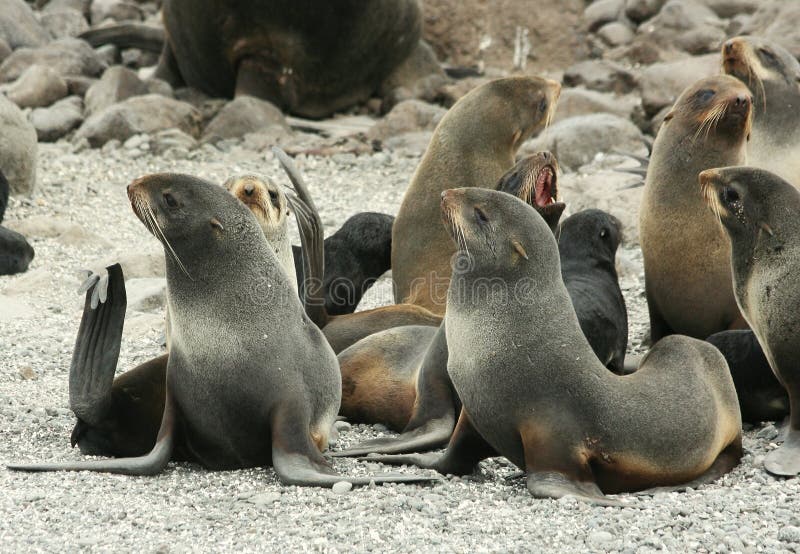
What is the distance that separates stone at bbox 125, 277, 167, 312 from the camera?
7.93 m

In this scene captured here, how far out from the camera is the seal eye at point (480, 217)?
4746 mm

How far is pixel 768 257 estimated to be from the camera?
5.16 metres

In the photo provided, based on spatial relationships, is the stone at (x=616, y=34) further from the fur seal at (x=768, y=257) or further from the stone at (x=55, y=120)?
the fur seal at (x=768, y=257)

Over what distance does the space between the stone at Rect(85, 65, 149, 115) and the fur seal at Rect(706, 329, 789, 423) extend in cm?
944

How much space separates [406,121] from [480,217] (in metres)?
8.35

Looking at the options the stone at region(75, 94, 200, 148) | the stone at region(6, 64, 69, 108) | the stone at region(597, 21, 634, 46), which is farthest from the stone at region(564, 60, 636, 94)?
the stone at region(6, 64, 69, 108)

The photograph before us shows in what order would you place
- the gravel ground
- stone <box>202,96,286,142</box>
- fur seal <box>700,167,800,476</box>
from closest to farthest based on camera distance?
the gravel ground → fur seal <box>700,167,800,476</box> → stone <box>202,96,286,142</box>

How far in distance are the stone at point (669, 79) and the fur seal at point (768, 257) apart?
7119 millimetres

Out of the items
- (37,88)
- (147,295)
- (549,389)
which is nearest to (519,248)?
(549,389)

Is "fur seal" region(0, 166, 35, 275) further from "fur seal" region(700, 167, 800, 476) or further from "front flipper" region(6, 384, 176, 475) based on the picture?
"fur seal" region(700, 167, 800, 476)

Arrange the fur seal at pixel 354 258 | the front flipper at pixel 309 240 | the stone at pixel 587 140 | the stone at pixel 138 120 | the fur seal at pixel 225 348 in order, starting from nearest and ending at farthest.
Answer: the fur seal at pixel 225 348, the front flipper at pixel 309 240, the fur seal at pixel 354 258, the stone at pixel 587 140, the stone at pixel 138 120

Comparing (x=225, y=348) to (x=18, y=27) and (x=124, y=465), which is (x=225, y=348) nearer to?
(x=124, y=465)

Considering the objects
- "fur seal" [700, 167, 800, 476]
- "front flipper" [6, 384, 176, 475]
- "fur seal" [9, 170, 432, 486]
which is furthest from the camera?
"fur seal" [700, 167, 800, 476]

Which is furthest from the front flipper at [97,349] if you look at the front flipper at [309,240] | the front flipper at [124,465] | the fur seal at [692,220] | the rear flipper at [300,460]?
the fur seal at [692,220]
